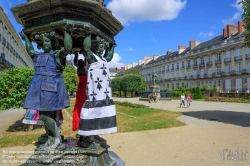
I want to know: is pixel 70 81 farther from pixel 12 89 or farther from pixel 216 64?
pixel 216 64

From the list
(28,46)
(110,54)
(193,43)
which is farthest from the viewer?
(193,43)

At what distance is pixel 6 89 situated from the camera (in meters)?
10.2

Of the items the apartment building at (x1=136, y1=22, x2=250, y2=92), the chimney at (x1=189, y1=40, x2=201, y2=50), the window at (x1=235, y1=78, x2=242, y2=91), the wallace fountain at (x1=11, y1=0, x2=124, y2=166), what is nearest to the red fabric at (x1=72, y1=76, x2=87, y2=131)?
the wallace fountain at (x1=11, y1=0, x2=124, y2=166)

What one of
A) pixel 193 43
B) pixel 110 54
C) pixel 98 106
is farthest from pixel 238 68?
pixel 98 106

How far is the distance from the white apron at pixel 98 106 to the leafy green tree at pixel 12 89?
8.55m

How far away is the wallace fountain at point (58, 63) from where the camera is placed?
9.59ft

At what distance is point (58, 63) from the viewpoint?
3172mm

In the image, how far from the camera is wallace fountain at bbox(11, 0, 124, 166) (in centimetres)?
292

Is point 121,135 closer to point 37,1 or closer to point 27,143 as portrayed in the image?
point 27,143

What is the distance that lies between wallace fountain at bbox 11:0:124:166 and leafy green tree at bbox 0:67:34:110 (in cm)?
786

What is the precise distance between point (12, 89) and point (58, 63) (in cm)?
832

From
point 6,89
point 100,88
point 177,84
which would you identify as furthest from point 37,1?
point 177,84

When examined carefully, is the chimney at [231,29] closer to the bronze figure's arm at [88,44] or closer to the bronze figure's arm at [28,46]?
the bronze figure's arm at [88,44]

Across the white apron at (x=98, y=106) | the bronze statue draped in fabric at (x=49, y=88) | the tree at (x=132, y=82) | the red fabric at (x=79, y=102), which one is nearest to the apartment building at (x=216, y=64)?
the tree at (x=132, y=82)
